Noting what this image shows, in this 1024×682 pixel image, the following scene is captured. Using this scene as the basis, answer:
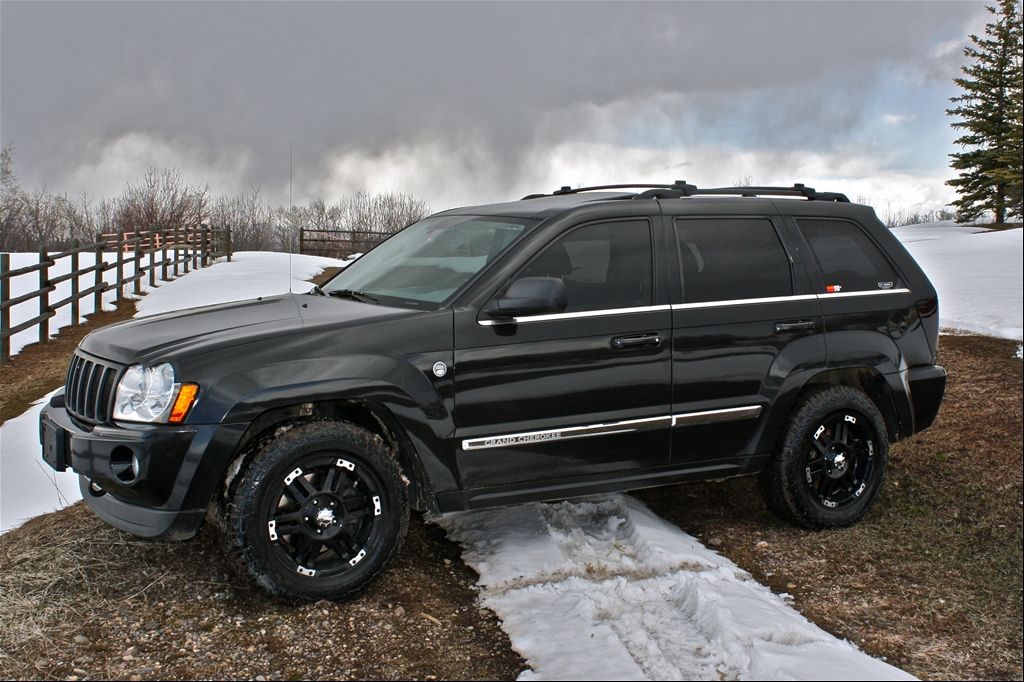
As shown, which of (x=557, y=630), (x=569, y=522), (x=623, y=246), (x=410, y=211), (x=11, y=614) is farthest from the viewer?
(x=410, y=211)

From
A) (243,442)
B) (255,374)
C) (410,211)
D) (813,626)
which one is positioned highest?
(410,211)

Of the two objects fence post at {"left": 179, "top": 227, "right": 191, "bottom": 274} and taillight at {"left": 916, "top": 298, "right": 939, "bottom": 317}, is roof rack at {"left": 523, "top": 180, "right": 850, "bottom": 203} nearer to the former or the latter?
taillight at {"left": 916, "top": 298, "right": 939, "bottom": 317}

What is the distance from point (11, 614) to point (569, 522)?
2885mm

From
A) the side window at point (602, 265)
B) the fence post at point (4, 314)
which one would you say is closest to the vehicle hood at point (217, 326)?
the side window at point (602, 265)

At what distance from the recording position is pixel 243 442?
441 cm

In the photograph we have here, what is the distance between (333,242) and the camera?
40625 mm

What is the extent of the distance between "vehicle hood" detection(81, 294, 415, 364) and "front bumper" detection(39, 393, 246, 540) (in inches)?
13.5

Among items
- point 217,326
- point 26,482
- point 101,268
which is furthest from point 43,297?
point 217,326

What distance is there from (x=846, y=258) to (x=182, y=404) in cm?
377

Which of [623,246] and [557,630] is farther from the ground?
[623,246]

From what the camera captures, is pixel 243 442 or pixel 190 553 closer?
pixel 243 442

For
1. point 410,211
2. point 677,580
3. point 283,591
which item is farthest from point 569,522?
point 410,211

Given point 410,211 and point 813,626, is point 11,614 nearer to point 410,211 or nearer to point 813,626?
point 813,626

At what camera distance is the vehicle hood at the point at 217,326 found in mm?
4410
